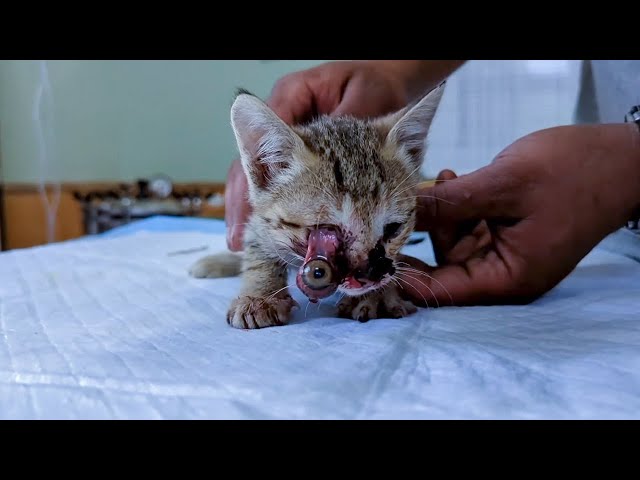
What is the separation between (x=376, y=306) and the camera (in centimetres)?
94

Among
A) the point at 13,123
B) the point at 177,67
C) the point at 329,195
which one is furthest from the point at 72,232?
the point at 329,195

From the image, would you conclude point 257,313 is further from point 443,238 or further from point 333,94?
point 333,94

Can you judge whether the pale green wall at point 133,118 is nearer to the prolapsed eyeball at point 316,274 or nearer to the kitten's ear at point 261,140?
the kitten's ear at point 261,140

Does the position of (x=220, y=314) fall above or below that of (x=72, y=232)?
above

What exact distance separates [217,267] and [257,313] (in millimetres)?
533

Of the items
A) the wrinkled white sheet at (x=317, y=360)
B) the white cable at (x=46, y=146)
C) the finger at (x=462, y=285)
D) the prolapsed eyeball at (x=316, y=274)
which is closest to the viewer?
the wrinkled white sheet at (x=317, y=360)

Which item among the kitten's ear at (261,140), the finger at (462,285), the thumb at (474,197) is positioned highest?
the kitten's ear at (261,140)

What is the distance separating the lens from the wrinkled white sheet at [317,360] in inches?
21.4

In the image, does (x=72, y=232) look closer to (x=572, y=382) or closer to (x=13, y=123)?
(x=13, y=123)

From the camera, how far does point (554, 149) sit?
968mm

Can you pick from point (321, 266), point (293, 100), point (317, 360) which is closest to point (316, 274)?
point (321, 266)

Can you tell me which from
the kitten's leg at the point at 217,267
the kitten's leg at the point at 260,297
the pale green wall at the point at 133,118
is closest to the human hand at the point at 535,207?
the kitten's leg at the point at 260,297

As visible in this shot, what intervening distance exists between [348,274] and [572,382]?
349 millimetres

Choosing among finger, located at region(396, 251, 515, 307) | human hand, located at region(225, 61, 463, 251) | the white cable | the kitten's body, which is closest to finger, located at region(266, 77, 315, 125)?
human hand, located at region(225, 61, 463, 251)
